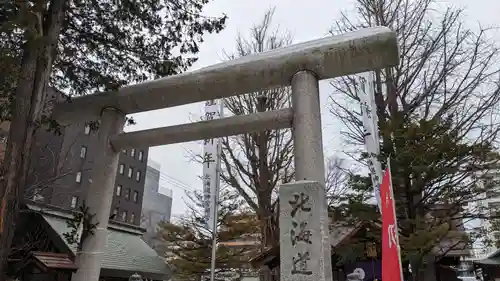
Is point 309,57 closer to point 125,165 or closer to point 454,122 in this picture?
point 454,122

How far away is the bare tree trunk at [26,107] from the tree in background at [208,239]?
9.16m

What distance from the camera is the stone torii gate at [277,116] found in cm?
411

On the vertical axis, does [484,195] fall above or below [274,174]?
below

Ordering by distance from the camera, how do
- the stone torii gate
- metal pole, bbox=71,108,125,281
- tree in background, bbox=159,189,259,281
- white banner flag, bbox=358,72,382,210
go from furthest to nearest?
tree in background, bbox=159,189,259,281 → white banner flag, bbox=358,72,382,210 → metal pole, bbox=71,108,125,281 → the stone torii gate

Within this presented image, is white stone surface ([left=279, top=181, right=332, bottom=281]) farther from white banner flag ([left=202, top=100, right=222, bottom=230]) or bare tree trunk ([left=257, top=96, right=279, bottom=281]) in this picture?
bare tree trunk ([left=257, top=96, right=279, bottom=281])

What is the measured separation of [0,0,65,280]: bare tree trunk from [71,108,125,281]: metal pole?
962 millimetres

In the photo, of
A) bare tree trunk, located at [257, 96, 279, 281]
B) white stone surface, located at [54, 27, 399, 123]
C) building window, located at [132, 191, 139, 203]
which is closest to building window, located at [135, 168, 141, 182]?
building window, located at [132, 191, 139, 203]

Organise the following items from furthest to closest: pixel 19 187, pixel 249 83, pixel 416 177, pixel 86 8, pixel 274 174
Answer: pixel 274 174
pixel 416 177
pixel 86 8
pixel 249 83
pixel 19 187

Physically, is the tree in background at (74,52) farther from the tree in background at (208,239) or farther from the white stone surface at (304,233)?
the tree in background at (208,239)

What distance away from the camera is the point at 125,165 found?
120ft

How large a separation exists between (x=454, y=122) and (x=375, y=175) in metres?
3.15

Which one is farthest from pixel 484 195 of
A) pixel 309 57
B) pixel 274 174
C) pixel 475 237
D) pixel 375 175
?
pixel 309 57

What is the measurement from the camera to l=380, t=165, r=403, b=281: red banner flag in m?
4.41

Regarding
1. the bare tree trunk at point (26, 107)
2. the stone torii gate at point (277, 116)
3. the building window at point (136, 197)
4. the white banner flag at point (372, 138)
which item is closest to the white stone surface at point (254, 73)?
the stone torii gate at point (277, 116)
